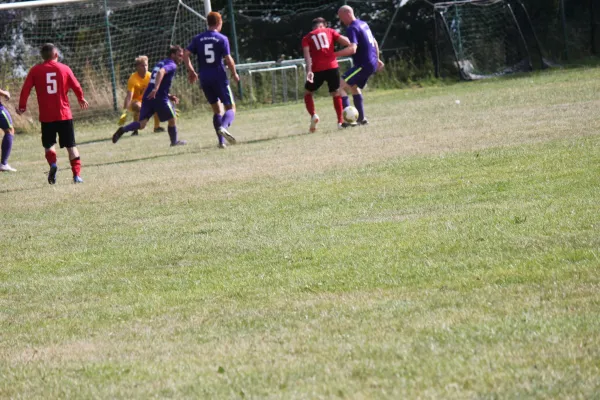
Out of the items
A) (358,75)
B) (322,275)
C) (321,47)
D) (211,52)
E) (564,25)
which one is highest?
(211,52)

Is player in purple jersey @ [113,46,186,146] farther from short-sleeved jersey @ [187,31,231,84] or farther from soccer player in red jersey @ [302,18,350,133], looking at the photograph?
soccer player in red jersey @ [302,18,350,133]

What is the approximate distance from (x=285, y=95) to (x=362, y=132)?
1189 cm

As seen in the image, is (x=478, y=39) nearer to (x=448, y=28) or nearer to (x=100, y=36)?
(x=448, y=28)

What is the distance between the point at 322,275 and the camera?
633 centimetres

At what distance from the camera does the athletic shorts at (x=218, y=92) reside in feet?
53.2

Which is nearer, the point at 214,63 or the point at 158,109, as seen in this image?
the point at 214,63

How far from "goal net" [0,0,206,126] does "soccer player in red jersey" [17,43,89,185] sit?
12762 millimetres

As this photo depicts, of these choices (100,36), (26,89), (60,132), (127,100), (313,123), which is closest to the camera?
(60,132)

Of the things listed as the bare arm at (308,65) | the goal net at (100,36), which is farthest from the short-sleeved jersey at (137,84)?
the bare arm at (308,65)

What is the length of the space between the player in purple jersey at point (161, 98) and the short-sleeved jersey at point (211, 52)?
1.25 metres

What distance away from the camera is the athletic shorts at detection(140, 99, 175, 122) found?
17.9 meters

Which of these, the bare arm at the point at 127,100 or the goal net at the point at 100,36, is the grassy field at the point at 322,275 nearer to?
the bare arm at the point at 127,100

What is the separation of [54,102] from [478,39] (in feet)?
58.1

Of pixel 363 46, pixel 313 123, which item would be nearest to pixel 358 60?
pixel 363 46
